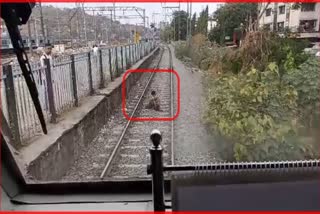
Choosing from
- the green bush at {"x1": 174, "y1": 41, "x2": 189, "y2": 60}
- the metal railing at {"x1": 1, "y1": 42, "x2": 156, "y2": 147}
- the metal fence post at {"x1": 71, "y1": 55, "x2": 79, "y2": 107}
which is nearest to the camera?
the metal railing at {"x1": 1, "y1": 42, "x2": 156, "y2": 147}

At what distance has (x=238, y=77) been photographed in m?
3.58

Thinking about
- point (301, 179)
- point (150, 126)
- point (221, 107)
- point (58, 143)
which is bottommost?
point (150, 126)

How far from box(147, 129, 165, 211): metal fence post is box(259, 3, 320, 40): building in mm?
1121

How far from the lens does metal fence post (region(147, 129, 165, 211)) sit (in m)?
1.02

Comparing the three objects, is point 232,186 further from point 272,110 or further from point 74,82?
point 74,82

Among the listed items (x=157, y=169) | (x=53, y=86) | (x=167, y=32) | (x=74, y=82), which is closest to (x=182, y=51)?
(x=167, y=32)

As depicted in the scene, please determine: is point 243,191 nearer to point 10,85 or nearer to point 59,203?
point 59,203

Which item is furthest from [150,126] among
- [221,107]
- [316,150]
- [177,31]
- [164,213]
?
[177,31]

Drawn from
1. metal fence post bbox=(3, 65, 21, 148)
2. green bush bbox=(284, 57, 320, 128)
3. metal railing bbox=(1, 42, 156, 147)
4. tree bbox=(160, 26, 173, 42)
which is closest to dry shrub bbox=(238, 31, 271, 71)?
green bush bbox=(284, 57, 320, 128)

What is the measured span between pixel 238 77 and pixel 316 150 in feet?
5.39

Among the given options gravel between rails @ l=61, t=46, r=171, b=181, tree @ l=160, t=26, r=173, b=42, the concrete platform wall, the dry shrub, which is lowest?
gravel between rails @ l=61, t=46, r=171, b=181

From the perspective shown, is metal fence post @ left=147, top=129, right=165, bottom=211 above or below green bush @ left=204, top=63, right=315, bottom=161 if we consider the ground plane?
above

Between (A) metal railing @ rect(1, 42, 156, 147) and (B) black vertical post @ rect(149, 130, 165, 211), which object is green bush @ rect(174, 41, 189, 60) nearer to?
(A) metal railing @ rect(1, 42, 156, 147)

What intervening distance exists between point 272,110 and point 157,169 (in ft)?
7.49
